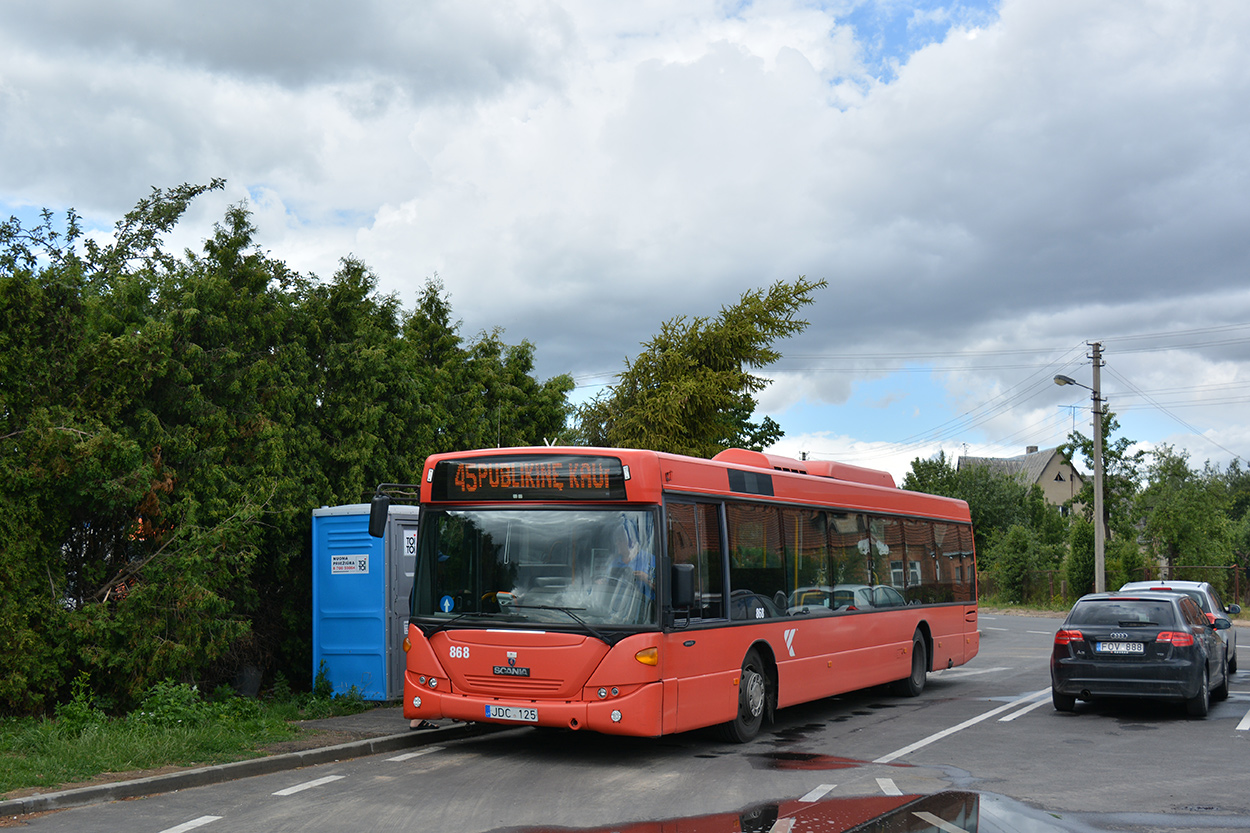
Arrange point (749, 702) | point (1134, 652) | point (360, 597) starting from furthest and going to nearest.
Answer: point (360, 597), point (1134, 652), point (749, 702)

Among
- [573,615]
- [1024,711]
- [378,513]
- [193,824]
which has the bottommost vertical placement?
[1024,711]

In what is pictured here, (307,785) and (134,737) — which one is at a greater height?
(134,737)

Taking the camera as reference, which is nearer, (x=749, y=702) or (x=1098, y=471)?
(x=749, y=702)

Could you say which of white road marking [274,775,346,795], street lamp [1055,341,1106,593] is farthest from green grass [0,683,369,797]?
street lamp [1055,341,1106,593]

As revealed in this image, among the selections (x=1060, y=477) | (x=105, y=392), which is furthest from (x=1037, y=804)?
(x=1060, y=477)

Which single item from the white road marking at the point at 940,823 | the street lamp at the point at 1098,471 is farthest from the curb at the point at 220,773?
the street lamp at the point at 1098,471

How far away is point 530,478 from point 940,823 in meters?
4.74

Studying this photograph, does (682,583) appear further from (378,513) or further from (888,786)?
(378,513)

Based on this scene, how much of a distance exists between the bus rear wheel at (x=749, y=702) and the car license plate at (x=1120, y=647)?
4.29 m

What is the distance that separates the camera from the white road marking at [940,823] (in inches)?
277

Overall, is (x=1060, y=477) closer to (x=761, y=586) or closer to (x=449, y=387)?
(x=449, y=387)

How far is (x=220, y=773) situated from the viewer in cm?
913

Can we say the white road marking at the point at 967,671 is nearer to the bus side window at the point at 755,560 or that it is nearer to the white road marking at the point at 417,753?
the bus side window at the point at 755,560

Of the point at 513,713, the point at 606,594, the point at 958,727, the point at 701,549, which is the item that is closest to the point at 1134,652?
the point at 958,727
